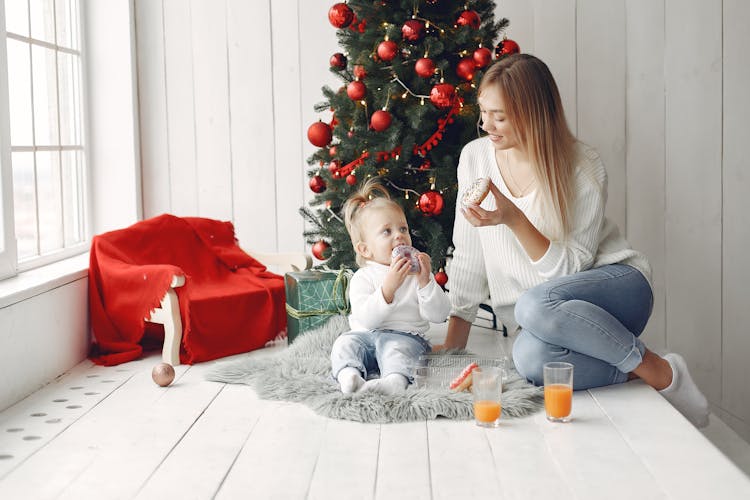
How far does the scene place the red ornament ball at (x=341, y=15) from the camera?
9.70 feet

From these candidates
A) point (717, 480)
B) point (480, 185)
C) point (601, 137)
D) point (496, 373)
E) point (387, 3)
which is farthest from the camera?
point (601, 137)

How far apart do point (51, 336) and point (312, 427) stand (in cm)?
108

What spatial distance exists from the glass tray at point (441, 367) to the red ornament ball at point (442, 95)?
832 millimetres

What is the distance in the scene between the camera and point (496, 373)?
217cm

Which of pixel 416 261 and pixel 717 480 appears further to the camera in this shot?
pixel 416 261

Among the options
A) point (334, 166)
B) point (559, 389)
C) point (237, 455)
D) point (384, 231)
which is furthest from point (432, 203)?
point (237, 455)

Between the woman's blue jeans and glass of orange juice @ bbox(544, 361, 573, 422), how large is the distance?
0.27 metres

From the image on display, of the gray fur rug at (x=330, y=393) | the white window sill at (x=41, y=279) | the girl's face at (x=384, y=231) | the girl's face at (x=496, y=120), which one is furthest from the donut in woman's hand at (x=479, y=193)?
the white window sill at (x=41, y=279)

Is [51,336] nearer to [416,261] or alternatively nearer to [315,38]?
[416,261]

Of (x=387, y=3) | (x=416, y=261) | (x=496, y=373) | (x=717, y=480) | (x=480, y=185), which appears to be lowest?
(x=717, y=480)

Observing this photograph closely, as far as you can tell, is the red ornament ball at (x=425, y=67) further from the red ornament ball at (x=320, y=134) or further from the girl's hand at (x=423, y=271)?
the girl's hand at (x=423, y=271)

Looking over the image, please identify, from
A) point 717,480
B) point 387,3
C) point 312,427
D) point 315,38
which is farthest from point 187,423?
point 315,38

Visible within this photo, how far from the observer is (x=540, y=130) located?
2.60 m

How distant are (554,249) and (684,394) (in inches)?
22.4
